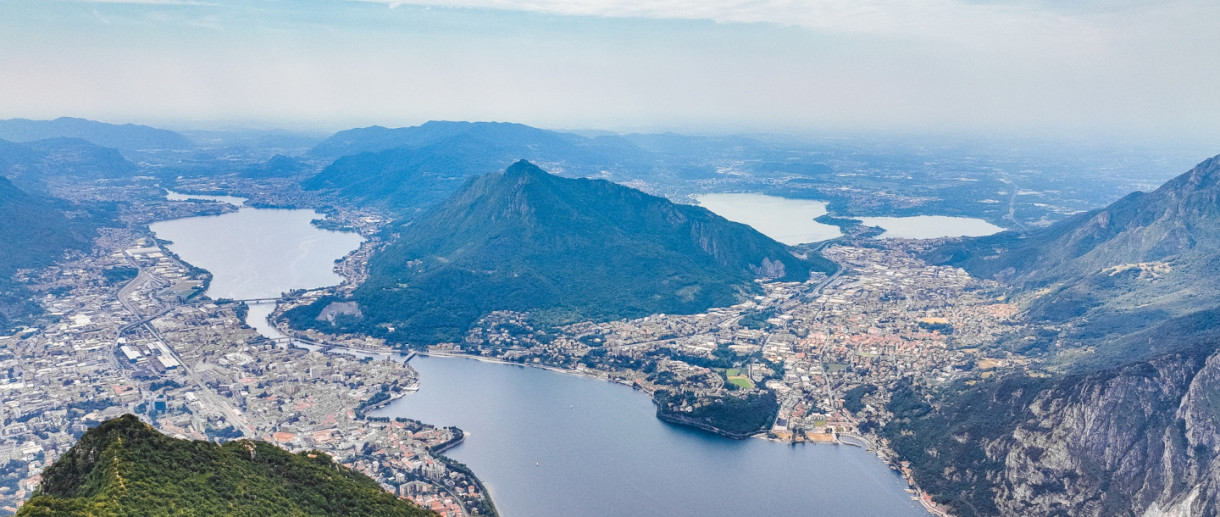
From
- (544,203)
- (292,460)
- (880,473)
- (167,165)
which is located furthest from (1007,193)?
(167,165)

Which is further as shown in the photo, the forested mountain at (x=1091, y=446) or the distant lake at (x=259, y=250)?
the distant lake at (x=259, y=250)

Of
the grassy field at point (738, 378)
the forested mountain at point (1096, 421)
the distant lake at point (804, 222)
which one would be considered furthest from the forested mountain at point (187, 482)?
the distant lake at point (804, 222)

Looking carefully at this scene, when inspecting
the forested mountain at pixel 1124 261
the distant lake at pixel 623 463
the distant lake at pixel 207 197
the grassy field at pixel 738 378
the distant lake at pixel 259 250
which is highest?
the forested mountain at pixel 1124 261

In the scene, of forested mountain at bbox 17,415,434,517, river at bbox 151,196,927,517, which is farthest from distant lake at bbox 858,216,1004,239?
forested mountain at bbox 17,415,434,517

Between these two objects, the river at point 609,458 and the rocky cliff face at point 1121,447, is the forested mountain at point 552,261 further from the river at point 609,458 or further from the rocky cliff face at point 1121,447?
the rocky cliff face at point 1121,447

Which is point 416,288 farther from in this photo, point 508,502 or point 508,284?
point 508,502

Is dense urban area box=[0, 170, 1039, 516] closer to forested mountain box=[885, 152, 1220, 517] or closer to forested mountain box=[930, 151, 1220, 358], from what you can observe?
forested mountain box=[885, 152, 1220, 517]

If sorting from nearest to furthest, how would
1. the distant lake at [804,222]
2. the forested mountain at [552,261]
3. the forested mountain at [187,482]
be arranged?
the forested mountain at [187,482], the forested mountain at [552,261], the distant lake at [804,222]

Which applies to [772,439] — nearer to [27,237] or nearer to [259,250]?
[259,250]
